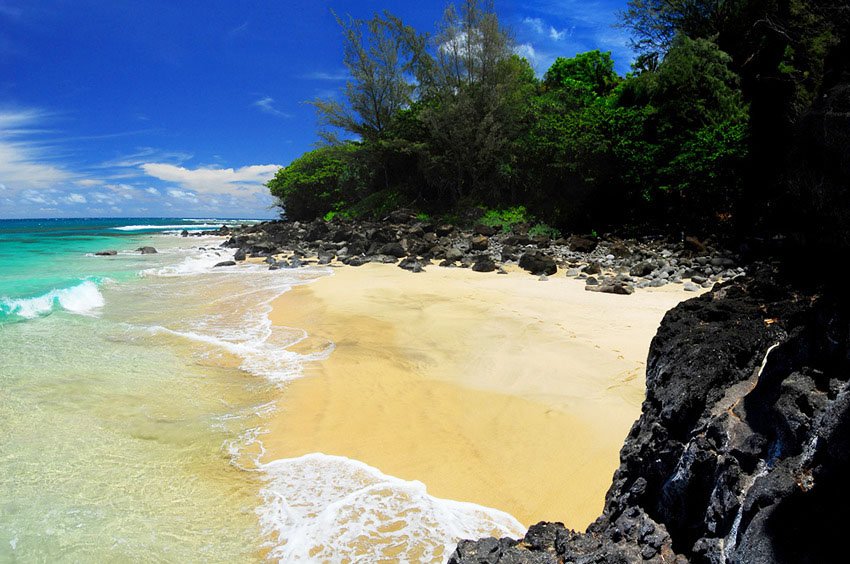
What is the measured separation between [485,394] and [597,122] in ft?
50.8

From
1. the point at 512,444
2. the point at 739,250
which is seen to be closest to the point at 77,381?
the point at 512,444

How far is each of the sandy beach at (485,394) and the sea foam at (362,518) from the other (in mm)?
181

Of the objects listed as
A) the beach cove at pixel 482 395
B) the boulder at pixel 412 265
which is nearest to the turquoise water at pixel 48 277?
the beach cove at pixel 482 395

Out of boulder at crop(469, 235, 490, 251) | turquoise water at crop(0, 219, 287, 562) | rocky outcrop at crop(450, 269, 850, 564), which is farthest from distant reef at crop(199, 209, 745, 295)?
turquoise water at crop(0, 219, 287, 562)

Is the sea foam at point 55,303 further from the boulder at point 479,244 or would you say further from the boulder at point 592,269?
the boulder at point 592,269

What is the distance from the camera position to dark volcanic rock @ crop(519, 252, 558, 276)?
1258 cm

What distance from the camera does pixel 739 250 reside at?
11.2 metres

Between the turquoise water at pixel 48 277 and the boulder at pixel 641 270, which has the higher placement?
the boulder at pixel 641 270

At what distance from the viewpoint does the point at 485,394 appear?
17.4 feet

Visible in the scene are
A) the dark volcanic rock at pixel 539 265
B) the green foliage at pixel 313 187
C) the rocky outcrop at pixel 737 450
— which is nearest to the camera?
the rocky outcrop at pixel 737 450

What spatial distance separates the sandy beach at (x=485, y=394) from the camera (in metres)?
3.79

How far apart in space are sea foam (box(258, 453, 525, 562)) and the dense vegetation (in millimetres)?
8300

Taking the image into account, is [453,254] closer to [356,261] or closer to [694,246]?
[356,261]

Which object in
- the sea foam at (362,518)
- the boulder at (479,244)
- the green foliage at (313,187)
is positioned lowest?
the sea foam at (362,518)
